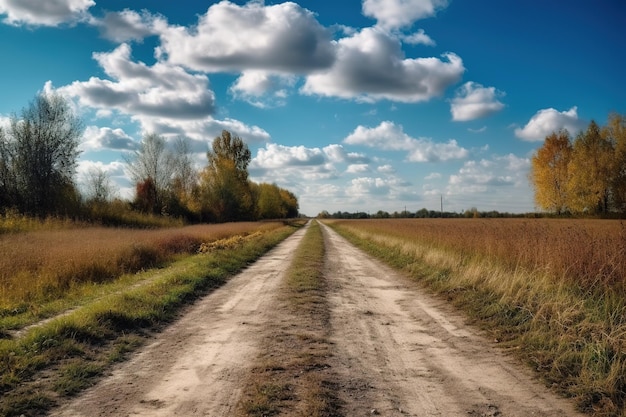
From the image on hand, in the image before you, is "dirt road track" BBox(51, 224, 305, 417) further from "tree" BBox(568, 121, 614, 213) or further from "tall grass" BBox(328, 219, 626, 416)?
"tree" BBox(568, 121, 614, 213)

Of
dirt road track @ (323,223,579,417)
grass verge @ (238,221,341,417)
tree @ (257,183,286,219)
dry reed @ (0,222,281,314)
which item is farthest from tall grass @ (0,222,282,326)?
tree @ (257,183,286,219)

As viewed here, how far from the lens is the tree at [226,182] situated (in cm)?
5462

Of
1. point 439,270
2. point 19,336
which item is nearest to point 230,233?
point 439,270

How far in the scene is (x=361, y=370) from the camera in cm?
566

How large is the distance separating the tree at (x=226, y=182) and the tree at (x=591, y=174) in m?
40.1

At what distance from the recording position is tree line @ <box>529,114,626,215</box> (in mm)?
44906

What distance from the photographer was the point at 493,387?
512cm

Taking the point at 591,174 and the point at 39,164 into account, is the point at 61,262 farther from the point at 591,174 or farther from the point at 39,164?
the point at 591,174

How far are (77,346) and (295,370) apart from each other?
3522 mm

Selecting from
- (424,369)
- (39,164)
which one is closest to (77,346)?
(424,369)

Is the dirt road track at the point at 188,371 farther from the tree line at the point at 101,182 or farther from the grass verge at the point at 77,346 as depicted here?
the tree line at the point at 101,182

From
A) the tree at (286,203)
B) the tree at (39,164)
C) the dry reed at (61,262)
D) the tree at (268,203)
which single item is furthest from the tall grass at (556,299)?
the tree at (286,203)

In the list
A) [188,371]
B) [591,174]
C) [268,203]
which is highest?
[591,174]

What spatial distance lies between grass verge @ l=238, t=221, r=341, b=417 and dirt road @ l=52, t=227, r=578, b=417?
168 millimetres
